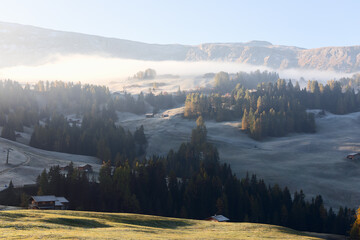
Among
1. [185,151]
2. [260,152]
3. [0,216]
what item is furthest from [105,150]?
[0,216]

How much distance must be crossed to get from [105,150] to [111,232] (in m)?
116

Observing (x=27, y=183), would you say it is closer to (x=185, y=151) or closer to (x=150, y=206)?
(x=150, y=206)

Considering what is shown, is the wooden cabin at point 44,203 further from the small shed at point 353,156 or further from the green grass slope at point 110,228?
the small shed at point 353,156

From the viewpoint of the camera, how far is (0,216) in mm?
49156

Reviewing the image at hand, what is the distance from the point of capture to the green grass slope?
42.0 metres

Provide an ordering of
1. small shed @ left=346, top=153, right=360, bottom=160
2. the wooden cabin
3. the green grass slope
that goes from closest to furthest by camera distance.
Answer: the green grass slope → the wooden cabin → small shed @ left=346, top=153, right=360, bottom=160

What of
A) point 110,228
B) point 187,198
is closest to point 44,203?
point 187,198

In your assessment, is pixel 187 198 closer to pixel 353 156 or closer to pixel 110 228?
pixel 110 228

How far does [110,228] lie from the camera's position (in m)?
50.3

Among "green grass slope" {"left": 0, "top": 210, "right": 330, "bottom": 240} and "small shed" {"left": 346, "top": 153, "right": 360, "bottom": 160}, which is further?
"small shed" {"left": 346, "top": 153, "right": 360, "bottom": 160}

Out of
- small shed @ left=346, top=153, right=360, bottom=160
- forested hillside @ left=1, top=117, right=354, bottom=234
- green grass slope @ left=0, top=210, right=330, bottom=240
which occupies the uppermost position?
green grass slope @ left=0, top=210, right=330, bottom=240

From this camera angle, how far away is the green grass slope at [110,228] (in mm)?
42025

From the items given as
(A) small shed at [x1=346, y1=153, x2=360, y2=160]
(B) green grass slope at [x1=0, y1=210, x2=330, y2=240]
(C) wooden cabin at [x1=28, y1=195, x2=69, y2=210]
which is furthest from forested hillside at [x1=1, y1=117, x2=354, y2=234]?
(A) small shed at [x1=346, y1=153, x2=360, y2=160]

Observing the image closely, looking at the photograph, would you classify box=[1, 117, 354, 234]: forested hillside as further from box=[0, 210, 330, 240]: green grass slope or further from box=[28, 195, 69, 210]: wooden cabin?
box=[0, 210, 330, 240]: green grass slope
